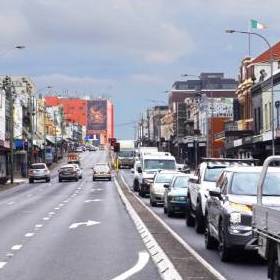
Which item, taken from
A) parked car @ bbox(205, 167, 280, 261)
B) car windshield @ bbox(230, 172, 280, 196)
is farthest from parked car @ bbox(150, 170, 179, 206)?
car windshield @ bbox(230, 172, 280, 196)

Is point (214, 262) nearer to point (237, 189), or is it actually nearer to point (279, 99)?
point (237, 189)

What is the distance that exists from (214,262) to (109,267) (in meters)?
2.13

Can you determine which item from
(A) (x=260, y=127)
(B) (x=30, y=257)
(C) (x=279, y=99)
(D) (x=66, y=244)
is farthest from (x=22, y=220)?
(A) (x=260, y=127)

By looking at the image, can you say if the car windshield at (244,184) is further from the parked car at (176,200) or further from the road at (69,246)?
the parked car at (176,200)

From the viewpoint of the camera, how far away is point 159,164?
46.0m

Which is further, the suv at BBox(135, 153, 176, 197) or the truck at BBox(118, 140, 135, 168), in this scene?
the truck at BBox(118, 140, 135, 168)

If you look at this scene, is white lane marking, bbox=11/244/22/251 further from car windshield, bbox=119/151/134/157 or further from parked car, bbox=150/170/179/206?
car windshield, bbox=119/151/134/157

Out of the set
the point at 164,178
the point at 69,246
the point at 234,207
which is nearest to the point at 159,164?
the point at 164,178

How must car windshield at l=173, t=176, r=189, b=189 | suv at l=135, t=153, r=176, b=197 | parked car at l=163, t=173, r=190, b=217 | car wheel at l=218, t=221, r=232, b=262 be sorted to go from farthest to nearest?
suv at l=135, t=153, r=176, b=197, car windshield at l=173, t=176, r=189, b=189, parked car at l=163, t=173, r=190, b=217, car wheel at l=218, t=221, r=232, b=262

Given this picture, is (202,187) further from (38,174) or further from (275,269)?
(38,174)

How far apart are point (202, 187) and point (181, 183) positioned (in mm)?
7836

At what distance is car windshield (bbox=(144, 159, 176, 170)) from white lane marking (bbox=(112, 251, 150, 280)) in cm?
2940

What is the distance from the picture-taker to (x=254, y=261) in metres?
15.3

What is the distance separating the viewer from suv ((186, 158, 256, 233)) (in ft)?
69.4
